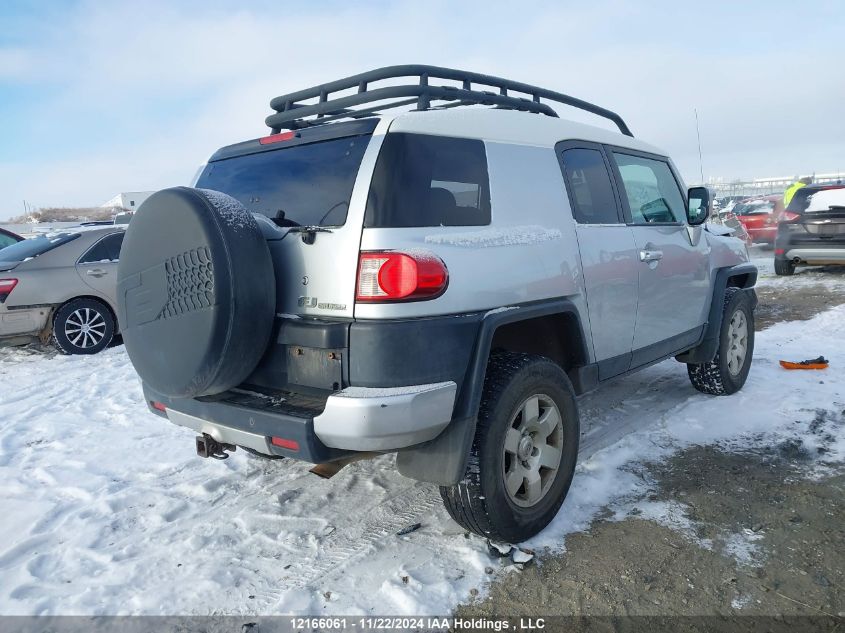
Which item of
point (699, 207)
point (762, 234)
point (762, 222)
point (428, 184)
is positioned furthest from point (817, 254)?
point (428, 184)

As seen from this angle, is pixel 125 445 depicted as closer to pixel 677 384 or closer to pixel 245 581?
pixel 245 581

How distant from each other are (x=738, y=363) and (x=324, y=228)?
4.11 meters

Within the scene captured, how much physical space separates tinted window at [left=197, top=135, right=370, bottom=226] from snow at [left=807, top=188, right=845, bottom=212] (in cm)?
1139

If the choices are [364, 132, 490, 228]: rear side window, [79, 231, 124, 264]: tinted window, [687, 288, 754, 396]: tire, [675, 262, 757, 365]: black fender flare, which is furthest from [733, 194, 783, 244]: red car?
[364, 132, 490, 228]: rear side window

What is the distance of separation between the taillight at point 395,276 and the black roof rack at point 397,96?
3.09ft

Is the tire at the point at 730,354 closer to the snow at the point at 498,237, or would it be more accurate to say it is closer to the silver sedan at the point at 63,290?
the snow at the point at 498,237

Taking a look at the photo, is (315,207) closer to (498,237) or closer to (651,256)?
(498,237)

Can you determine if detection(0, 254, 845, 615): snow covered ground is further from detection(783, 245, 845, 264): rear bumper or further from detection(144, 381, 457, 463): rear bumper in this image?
detection(783, 245, 845, 264): rear bumper

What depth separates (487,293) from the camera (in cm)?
262

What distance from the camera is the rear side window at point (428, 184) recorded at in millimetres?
2439

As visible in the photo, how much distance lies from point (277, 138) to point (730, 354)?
400cm

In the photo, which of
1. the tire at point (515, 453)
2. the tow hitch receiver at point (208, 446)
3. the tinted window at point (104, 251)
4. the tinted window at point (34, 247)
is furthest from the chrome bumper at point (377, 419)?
the tinted window at point (34, 247)

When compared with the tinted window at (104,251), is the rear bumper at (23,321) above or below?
below

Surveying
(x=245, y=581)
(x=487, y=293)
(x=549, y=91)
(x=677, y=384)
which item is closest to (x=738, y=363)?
(x=677, y=384)
